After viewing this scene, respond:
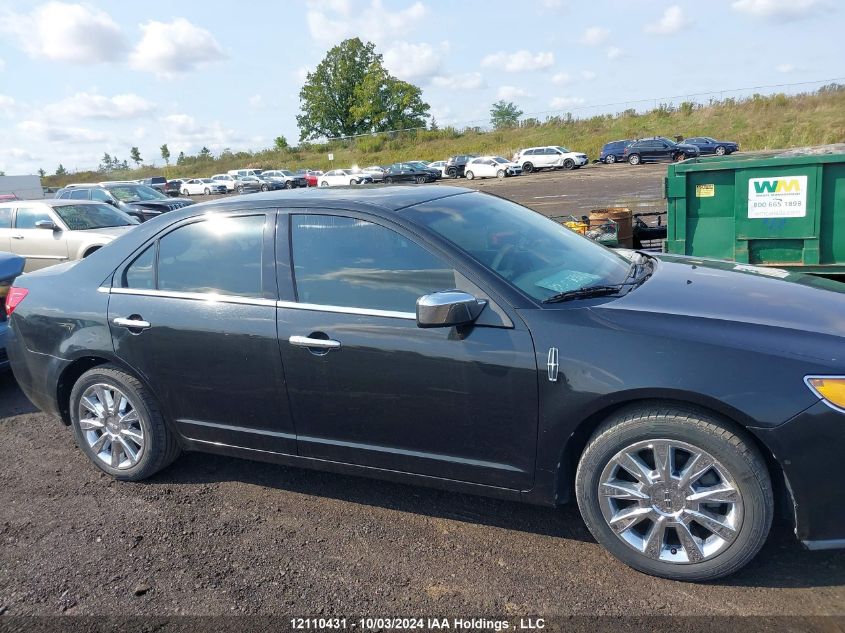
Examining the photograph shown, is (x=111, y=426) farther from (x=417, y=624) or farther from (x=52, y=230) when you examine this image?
(x=52, y=230)

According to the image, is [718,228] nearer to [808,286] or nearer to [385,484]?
[808,286]

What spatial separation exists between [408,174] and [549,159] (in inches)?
365

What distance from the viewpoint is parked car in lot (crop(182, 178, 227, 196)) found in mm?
52312

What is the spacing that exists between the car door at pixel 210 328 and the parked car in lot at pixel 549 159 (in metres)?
40.8

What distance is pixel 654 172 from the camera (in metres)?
33.0

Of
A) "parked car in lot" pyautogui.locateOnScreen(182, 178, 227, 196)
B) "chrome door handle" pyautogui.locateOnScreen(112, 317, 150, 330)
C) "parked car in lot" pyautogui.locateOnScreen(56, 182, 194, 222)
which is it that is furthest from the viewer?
"parked car in lot" pyautogui.locateOnScreen(182, 178, 227, 196)

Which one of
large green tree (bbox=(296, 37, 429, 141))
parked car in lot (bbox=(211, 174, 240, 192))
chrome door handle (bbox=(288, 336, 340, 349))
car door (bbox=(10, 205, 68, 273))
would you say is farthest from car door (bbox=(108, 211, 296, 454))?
large green tree (bbox=(296, 37, 429, 141))

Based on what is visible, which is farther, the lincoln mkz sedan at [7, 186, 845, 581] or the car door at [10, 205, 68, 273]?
the car door at [10, 205, 68, 273]

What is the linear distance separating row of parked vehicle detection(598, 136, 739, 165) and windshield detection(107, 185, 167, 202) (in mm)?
Result: 30102

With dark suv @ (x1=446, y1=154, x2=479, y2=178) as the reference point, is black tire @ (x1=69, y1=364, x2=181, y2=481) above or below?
below

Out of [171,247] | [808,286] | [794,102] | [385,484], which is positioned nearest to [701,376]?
[808,286]

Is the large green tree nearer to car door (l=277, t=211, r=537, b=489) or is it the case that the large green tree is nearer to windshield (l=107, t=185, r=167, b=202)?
windshield (l=107, t=185, r=167, b=202)

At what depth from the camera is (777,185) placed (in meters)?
6.25

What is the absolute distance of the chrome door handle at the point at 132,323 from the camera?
383 cm
